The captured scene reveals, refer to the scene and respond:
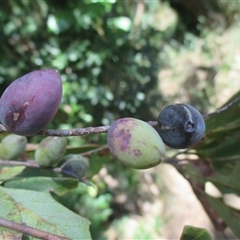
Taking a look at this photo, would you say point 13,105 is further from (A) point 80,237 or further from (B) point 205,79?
(B) point 205,79

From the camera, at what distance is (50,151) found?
0.59m

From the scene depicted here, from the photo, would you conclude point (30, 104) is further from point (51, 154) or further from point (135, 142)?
point (51, 154)

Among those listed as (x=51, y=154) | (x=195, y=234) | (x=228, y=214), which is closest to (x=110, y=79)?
(x=228, y=214)

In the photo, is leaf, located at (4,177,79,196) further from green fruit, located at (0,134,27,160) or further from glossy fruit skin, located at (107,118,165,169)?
glossy fruit skin, located at (107,118,165,169)

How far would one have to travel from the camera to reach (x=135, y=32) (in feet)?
8.52

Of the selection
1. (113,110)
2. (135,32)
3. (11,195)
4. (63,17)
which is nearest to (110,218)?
(113,110)

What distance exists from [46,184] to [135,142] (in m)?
0.33

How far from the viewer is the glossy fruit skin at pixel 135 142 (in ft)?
1.21

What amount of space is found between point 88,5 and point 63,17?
140 mm

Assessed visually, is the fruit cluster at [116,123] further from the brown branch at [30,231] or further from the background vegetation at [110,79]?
the background vegetation at [110,79]

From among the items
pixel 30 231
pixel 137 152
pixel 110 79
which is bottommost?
pixel 110 79

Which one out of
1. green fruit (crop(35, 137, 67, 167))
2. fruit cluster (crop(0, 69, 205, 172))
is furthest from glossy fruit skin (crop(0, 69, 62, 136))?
green fruit (crop(35, 137, 67, 167))

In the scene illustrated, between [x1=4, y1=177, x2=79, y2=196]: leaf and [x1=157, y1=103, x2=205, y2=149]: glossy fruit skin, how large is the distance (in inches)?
10.4

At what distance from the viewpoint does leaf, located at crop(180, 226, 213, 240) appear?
45 cm
